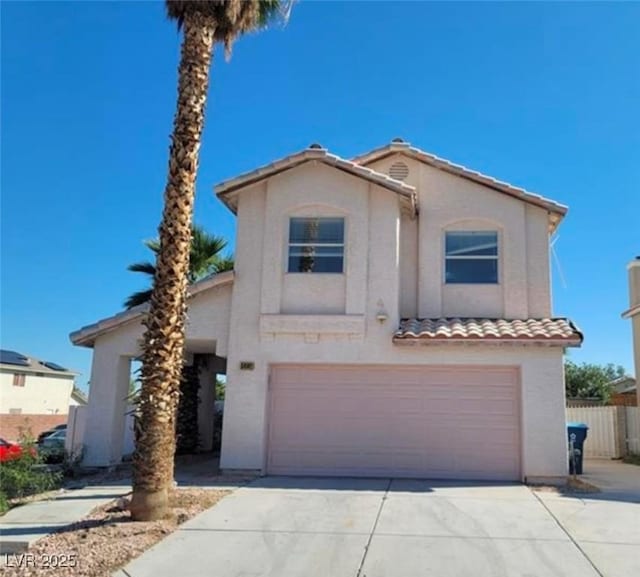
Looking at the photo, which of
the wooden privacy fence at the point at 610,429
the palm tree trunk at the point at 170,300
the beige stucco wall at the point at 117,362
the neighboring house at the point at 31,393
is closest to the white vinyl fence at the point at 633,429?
the wooden privacy fence at the point at 610,429

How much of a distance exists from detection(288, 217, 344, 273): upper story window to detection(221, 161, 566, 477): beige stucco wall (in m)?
0.20

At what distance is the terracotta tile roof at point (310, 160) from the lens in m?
14.3

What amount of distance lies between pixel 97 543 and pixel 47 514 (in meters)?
2.40

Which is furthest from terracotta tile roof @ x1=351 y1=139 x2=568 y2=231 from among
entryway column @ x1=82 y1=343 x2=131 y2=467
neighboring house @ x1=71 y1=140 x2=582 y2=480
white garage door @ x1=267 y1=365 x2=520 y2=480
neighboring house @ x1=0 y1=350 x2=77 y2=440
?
neighboring house @ x1=0 y1=350 x2=77 y2=440

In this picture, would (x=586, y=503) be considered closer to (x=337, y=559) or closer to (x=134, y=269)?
(x=337, y=559)

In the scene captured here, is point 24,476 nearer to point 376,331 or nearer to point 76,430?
point 76,430

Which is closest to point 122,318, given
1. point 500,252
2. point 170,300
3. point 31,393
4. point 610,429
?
point 170,300

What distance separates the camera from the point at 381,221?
14547 mm

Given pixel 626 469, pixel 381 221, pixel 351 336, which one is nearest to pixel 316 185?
pixel 381 221

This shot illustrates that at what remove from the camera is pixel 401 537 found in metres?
8.43

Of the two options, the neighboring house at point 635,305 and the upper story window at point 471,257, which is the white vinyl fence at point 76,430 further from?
the neighboring house at point 635,305

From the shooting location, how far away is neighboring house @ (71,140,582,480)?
44.5ft

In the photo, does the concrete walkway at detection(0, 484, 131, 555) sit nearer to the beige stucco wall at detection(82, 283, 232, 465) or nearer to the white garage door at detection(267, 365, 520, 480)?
the beige stucco wall at detection(82, 283, 232, 465)

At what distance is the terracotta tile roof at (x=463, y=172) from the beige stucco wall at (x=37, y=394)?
27.2 metres
